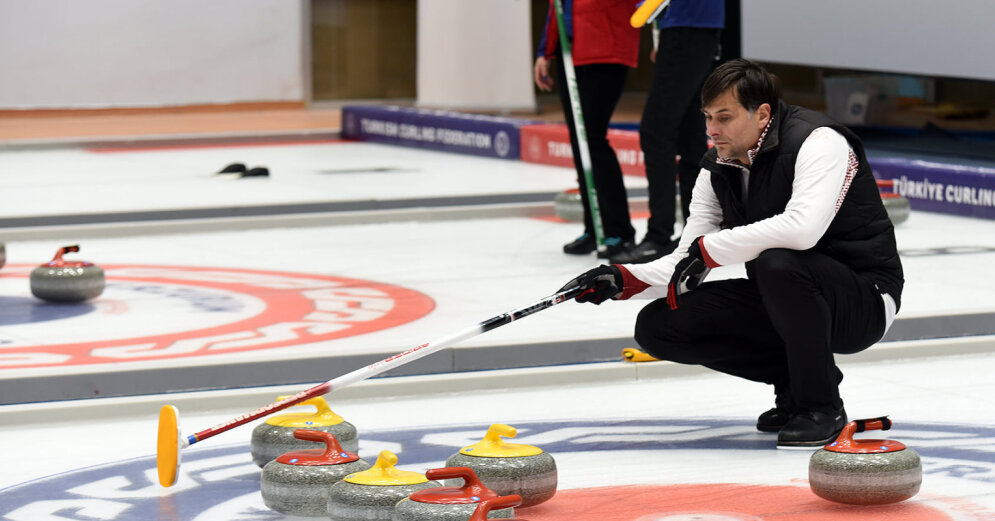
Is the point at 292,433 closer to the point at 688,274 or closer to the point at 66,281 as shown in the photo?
the point at 688,274

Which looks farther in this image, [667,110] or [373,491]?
[667,110]

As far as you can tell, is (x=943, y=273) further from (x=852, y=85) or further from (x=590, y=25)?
(x=852, y=85)

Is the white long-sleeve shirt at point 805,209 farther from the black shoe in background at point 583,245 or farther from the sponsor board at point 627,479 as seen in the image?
the black shoe in background at point 583,245

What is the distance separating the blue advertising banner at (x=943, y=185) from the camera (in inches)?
323

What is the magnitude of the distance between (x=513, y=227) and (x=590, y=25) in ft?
6.65

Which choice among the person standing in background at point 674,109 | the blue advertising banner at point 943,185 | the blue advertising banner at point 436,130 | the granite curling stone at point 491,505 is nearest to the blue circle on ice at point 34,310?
the person standing in background at point 674,109

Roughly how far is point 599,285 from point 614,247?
109 inches

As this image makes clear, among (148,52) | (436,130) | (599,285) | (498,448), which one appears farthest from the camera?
(148,52)

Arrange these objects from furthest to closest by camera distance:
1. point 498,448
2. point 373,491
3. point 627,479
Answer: point 627,479 < point 498,448 < point 373,491

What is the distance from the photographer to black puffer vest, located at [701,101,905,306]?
3729mm

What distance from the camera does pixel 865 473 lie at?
10.3 ft

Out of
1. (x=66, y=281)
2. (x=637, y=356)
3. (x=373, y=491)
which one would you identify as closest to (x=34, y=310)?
(x=66, y=281)

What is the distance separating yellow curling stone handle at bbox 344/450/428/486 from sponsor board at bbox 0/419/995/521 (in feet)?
0.81

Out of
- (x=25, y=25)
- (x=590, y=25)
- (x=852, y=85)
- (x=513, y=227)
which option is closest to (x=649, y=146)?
(x=590, y=25)
